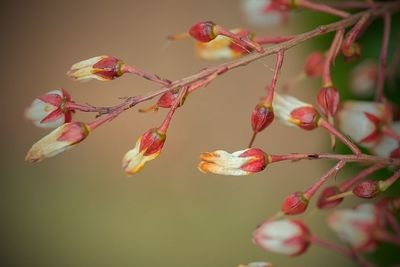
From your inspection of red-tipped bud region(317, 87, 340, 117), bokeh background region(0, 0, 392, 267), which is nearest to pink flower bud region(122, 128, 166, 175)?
red-tipped bud region(317, 87, 340, 117)

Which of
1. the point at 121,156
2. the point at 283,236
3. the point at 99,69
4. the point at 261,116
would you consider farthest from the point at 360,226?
the point at 121,156

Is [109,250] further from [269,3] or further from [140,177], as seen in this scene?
[269,3]

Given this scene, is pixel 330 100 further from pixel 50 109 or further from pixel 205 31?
pixel 50 109

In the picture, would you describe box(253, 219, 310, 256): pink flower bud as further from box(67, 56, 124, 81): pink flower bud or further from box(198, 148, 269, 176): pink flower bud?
box(67, 56, 124, 81): pink flower bud

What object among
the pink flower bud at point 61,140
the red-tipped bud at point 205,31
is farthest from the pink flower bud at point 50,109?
the red-tipped bud at point 205,31

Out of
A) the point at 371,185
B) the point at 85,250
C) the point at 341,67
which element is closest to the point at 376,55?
the point at 341,67

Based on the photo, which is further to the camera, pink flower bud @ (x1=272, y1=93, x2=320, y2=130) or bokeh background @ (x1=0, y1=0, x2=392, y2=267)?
bokeh background @ (x1=0, y1=0, x2=392, y2=267)

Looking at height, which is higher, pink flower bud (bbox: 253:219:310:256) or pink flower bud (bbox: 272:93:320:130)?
pink flower bud (bbox: 272:93:320:130)
